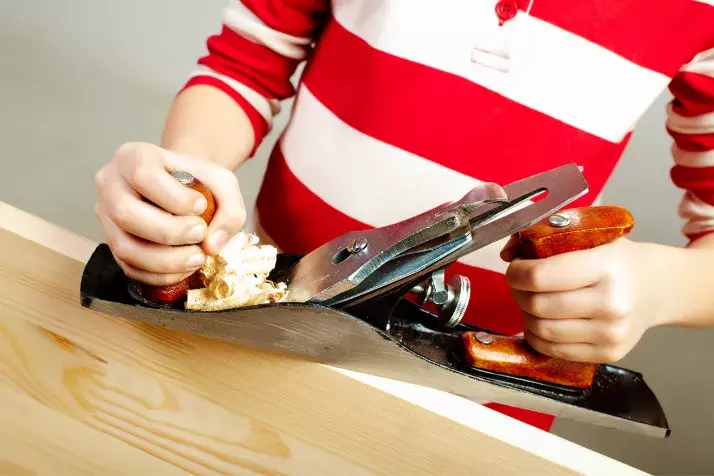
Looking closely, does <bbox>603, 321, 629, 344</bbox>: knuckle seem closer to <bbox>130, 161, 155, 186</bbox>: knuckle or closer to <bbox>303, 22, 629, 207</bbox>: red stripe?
<bbox>303, 22, 629, 207</bbox>: red stripe

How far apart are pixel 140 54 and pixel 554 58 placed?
1.41 meters

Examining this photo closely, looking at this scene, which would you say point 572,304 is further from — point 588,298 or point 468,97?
point 468,97

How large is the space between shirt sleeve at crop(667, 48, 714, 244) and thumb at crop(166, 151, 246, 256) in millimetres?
515

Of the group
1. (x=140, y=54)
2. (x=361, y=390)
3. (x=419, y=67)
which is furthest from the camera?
(x=140, y=54)

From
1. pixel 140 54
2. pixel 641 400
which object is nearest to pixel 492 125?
pixel 641 400

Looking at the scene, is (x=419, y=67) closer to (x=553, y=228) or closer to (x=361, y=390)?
(x=553, y=228)

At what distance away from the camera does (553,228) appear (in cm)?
60

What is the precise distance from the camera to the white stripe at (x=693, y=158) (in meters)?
0.72

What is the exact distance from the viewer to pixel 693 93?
2.36 ft

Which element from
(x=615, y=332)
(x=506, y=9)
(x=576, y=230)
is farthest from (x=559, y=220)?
(x=506, y=9)

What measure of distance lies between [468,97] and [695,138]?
0.87 ft

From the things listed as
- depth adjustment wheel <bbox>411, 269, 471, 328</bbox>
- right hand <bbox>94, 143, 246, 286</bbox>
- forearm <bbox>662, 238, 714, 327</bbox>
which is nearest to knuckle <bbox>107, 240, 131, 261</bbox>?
right hand <bbox>94, 143, 246, 286</bbox>

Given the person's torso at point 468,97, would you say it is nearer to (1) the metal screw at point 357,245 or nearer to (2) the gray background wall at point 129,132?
(1) the metal screw at point 357,245

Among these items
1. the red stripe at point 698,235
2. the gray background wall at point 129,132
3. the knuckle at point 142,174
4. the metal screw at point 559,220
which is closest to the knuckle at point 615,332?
the metal screw at point 559,220
